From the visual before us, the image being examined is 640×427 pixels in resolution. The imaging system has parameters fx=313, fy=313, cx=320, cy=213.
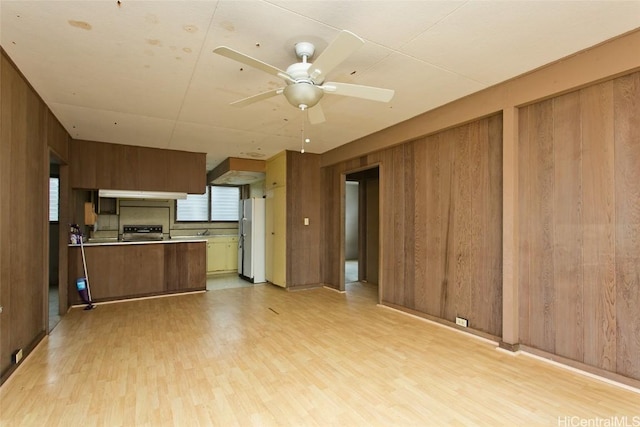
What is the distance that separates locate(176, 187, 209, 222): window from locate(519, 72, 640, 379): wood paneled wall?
21.9 ft

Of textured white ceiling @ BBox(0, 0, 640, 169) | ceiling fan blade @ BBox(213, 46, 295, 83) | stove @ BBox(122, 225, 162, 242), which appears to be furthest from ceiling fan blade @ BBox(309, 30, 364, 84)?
stove @ BBox(122, 225, 162, 242)

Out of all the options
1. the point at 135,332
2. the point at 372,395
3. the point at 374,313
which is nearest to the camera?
the point at 372,395

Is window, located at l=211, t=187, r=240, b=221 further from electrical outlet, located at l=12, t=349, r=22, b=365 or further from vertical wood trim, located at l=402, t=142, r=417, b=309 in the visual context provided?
electrical outlet, located at l=12, t=349, r=22, b=365

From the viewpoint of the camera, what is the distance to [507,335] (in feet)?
9.77

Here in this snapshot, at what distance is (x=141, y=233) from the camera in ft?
21.6

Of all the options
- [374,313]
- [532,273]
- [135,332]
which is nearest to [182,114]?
[135,332]

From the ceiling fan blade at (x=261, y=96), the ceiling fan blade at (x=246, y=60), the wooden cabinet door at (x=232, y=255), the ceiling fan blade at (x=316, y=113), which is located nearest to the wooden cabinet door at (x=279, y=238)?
the wooden cabinet door at (x=232, y=255)

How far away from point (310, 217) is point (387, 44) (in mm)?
3971

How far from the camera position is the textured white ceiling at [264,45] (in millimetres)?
1961

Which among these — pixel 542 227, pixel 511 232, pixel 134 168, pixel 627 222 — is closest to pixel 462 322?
pixel 511 232

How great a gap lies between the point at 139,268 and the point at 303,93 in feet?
14.7

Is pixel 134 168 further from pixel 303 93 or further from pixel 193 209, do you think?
pixel 303 93

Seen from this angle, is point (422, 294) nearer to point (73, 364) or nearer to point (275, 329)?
point (275, 329)

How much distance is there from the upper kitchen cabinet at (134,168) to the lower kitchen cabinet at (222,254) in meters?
2.01
